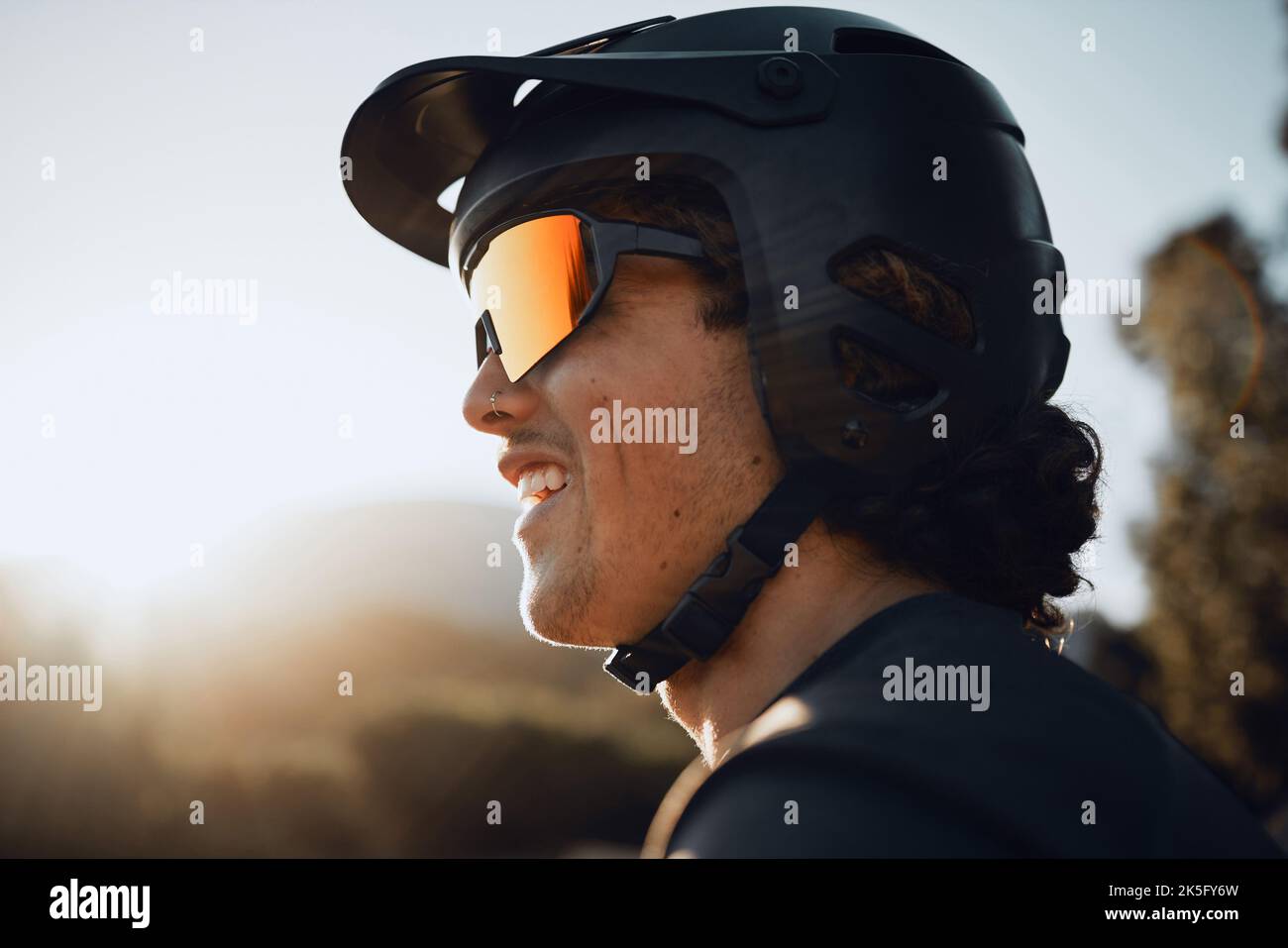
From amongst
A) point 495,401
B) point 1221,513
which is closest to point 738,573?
point 495,401

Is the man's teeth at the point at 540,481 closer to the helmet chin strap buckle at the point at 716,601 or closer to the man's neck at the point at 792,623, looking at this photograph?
the helmet chin strap buckle at the point at 716,601

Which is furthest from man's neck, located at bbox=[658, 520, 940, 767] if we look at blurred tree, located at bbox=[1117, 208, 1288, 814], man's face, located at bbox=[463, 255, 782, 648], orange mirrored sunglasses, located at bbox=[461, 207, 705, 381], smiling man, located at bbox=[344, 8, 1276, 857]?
blurred tree, located at bbox=[1117, 208, 1288, 814]

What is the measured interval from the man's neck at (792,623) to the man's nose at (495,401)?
0.82m

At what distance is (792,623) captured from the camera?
98.8 inches

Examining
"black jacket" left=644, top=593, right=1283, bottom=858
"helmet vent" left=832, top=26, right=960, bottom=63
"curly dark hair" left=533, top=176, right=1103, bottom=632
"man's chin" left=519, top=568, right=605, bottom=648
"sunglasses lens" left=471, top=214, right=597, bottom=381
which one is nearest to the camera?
"black jacket" left=644, top=593, right=1283, bottom=858

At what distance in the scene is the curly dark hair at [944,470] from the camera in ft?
8.42

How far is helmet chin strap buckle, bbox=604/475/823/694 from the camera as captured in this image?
2521mm

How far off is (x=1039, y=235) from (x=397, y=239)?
213cm

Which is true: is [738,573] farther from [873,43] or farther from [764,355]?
[873,43]

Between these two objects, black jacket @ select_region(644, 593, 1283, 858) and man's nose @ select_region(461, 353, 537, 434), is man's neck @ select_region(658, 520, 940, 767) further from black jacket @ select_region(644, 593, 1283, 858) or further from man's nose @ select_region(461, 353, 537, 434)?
man's nose @ select_region(461, 353, 537, 434)

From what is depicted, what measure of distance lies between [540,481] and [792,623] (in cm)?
78

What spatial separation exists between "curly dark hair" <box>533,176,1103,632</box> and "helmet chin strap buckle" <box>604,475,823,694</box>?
10cm

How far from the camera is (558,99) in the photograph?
9.73 ft
